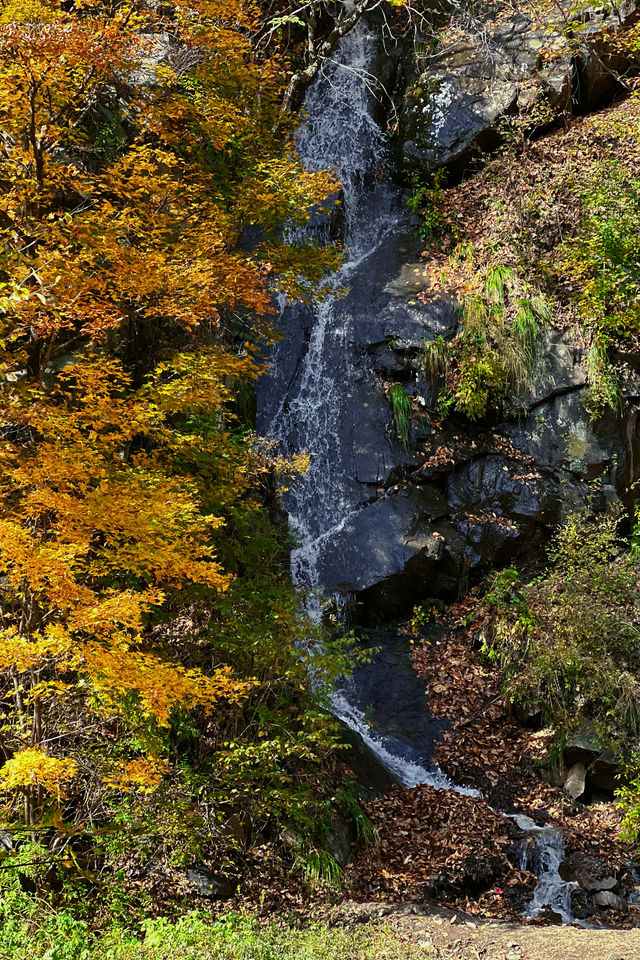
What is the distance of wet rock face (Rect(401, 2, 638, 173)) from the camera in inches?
451

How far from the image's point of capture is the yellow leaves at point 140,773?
159 inches

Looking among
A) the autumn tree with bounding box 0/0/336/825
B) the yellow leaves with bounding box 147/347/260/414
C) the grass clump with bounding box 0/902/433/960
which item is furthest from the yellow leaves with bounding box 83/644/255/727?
the yellow leaves with bounding box 147/347/260/414

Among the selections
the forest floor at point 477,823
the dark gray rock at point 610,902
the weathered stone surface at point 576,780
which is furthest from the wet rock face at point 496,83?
the dark gray rock at point 610,902

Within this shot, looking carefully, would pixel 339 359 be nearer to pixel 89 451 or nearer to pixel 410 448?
pixel 410 448

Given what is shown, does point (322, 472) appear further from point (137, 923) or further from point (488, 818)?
point (137, 923)

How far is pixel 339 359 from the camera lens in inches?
429


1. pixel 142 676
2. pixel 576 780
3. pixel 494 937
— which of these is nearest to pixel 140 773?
pixel 142 676

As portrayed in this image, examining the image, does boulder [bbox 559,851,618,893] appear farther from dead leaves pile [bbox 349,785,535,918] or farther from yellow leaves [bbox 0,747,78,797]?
yellow leaves [bbox 0,747,78,797]

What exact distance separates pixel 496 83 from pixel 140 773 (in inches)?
487

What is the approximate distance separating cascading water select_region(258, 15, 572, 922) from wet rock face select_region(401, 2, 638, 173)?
3.49ft

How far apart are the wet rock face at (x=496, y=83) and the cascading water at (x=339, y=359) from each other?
3.49 ft

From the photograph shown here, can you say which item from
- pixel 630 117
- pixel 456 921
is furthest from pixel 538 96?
pixel 456 921

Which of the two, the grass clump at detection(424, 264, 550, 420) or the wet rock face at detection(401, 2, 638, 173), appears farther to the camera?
the wet rock face at detection(401, 2, 638, 173)

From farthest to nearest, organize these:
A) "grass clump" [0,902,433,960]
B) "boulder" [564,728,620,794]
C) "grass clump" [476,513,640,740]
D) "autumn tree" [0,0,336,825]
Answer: "grass clump" [476,513,640,740] → "boulder" [564,728,620,794] → "autumn tree" [0,0,336,825] → "grass clump" [0,902,433,960]
